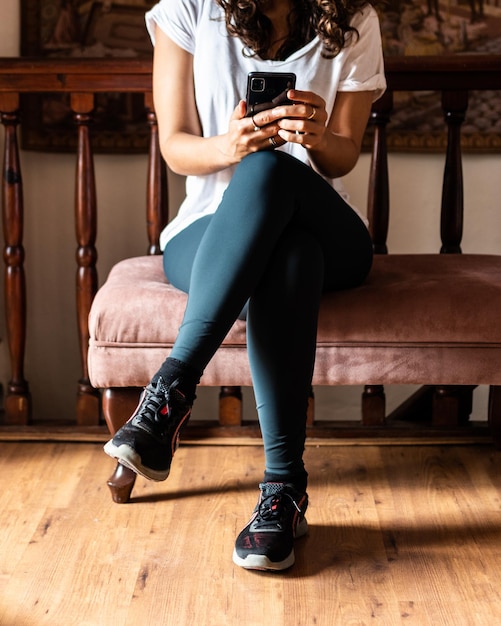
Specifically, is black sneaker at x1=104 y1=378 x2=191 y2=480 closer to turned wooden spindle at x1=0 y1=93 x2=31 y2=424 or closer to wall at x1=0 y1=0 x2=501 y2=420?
turned wooden spindle at x1=0 y1=93 x2=31 y2=424

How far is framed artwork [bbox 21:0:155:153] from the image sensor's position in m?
2.44

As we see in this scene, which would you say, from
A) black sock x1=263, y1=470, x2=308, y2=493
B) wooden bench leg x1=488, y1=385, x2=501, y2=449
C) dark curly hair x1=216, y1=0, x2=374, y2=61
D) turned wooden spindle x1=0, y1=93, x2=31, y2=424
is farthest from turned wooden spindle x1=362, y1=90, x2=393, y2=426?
turned wooden spindle x1=0, y1=93, x2=31, y2=424

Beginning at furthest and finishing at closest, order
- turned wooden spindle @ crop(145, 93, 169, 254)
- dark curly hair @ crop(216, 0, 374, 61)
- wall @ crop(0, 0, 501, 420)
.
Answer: wall @ crop(0, 0, 501, 420), turned wooden spindle @ crop(145, 93, 169, 254), dark curly hair @ crop(216, 0, 374, 61)

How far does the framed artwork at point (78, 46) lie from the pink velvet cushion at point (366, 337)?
3.28 ft

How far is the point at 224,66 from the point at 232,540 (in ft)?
3.00

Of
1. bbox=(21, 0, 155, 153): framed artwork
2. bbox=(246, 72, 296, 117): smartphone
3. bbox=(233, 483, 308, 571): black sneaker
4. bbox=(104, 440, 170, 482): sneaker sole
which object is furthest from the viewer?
bbox=(21, 0, 155, 153): framed artwork

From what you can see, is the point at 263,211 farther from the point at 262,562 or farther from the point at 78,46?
the point at 78,46

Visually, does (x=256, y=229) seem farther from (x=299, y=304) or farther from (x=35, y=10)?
(x=35, y=10)

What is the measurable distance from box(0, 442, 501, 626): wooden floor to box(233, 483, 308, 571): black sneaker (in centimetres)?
3

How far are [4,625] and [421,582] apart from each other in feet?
2.18

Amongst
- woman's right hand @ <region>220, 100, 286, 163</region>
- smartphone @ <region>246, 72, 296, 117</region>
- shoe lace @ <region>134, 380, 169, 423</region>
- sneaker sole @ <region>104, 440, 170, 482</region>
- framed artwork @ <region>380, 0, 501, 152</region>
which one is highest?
framed artwork @ <region>380, 0, 501, 152</region>

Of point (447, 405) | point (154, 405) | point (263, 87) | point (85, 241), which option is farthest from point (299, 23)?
point (447, 405)

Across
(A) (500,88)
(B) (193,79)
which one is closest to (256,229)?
(B) (193,79)

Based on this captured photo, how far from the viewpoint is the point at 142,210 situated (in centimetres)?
263
